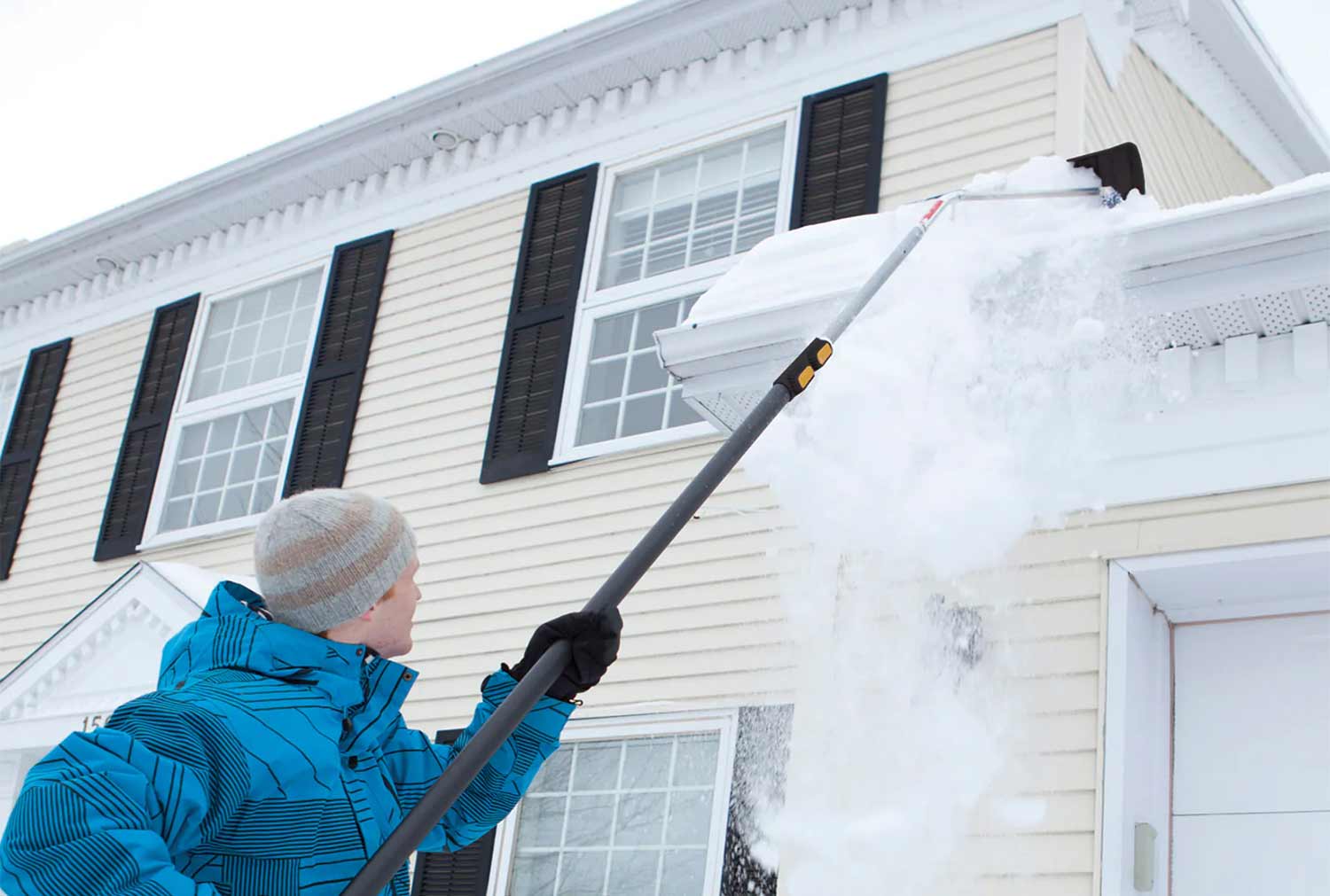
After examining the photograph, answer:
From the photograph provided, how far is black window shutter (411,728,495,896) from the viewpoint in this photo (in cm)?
659

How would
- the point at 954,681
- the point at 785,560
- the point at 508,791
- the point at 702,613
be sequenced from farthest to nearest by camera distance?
the point at 702,613 < the point at 785,560 < the point at 954,681 < the point at 508,791

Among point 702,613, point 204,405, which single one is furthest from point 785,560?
point 204,405

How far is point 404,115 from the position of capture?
28.8ft

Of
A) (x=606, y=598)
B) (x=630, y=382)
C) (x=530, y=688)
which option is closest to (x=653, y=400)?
(x=630, y=382)

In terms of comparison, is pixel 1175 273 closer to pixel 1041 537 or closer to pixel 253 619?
pixel 1041 537

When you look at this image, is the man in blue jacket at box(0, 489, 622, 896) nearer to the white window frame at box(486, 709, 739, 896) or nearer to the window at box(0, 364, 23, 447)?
the white window frame at box(486, 709, 739, 896)

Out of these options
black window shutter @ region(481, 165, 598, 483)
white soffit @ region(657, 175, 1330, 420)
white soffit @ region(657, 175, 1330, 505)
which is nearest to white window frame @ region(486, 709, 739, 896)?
black window shutter @ region(481, 165, 598, 483)

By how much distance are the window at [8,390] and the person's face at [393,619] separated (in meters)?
9.38

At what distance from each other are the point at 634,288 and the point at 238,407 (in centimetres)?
303

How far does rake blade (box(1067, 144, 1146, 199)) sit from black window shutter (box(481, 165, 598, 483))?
3671 mm

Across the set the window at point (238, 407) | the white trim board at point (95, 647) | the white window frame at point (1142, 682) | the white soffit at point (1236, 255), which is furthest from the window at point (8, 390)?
the white window frame at point (1142, 682)

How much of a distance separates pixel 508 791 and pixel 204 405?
7179mm

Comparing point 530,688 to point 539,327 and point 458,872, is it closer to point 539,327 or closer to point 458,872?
point 458,872

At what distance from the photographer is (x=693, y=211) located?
301 inches
